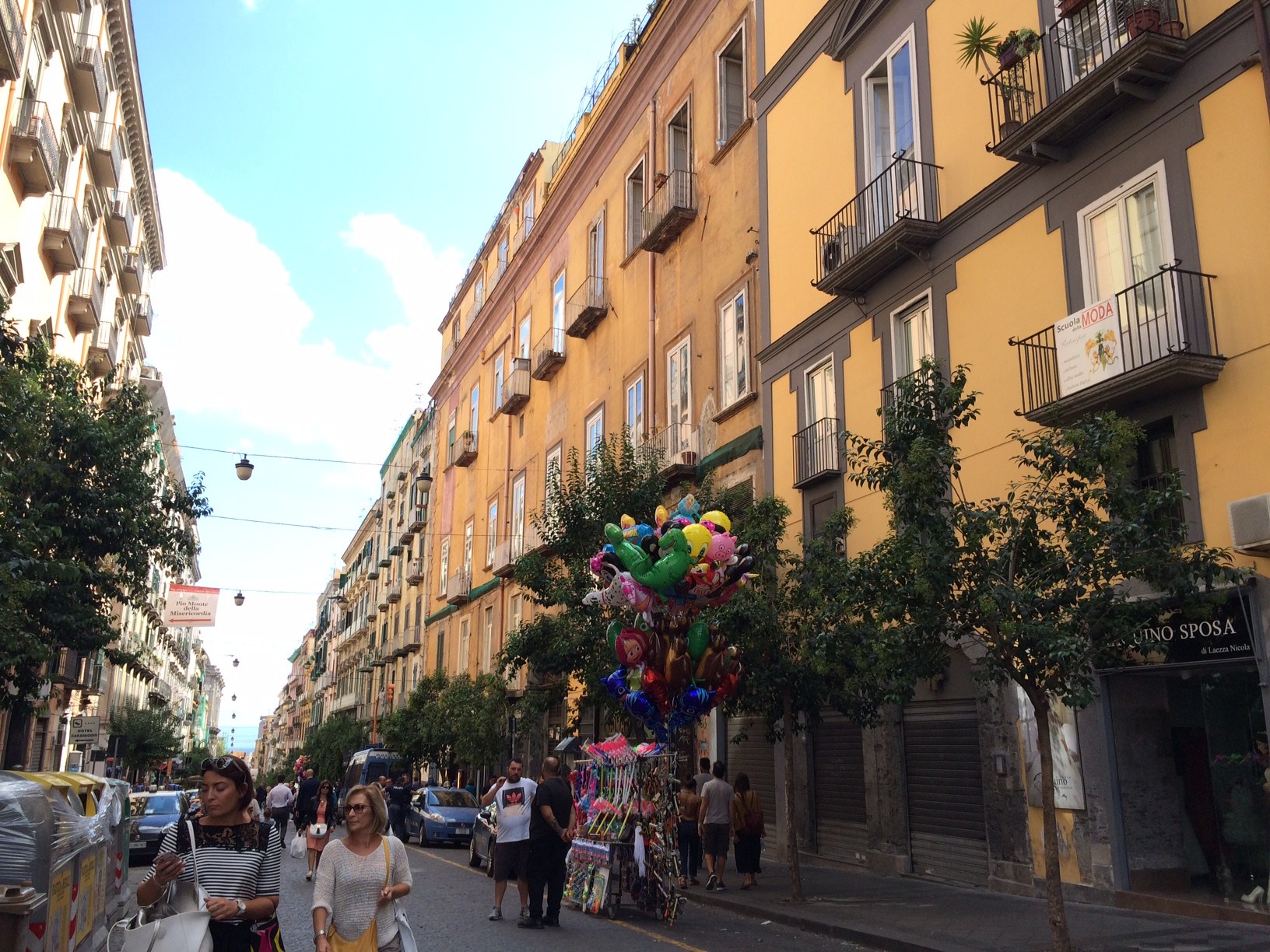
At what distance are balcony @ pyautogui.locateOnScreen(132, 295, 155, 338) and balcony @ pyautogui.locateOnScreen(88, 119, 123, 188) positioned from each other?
917cm

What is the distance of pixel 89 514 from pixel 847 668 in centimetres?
1206

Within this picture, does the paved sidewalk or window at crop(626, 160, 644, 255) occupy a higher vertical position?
window at crop(626, 160, 644, 255)

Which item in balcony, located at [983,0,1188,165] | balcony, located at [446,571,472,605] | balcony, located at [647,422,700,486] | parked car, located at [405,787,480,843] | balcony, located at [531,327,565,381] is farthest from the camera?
balcony, located at [446,571,472,605]

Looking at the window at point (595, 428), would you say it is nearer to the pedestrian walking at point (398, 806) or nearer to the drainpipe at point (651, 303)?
the drainpipe at point (651, 303)

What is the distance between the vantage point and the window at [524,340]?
3866cm

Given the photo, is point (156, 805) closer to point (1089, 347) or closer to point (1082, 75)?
point (1089, 347)

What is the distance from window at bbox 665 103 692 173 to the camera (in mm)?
26688

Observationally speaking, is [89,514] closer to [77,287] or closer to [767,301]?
[767,301]

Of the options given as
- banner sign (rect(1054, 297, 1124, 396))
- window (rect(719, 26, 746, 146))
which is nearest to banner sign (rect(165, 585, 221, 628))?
window (rect(719, 26, 746, 146))

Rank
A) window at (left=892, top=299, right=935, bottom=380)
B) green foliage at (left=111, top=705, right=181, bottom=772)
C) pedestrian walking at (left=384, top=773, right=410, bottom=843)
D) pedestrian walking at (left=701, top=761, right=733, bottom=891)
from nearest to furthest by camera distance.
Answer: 1. pedestrian walking at (left=701, top=761, right=733, bottom=891)
2. window at (left=892, top=299, right=935, bottom=380)
3. pedestrian walking at (left=384, top=773, right=410, bottom=843)
4. green foliage at (left=111, top=705, right=181, bottom=772)

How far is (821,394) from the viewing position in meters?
19.4

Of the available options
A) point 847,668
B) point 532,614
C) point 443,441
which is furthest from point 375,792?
point 443,441

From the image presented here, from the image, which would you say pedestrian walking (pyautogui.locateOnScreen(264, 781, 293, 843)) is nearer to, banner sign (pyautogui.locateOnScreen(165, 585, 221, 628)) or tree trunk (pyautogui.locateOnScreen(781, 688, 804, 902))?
banner sign (pyautogui.locateOnScreen(165, 585, 221, 628))

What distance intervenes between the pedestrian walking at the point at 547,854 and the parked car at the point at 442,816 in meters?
13.2
